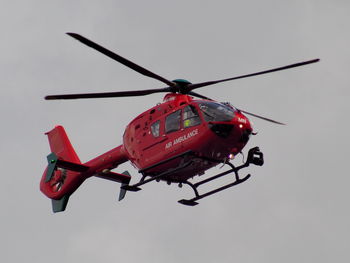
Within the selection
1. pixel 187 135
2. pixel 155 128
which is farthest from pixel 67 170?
pixel 187 135

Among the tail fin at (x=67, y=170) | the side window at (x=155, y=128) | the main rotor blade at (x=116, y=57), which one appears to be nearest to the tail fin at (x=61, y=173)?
the tail fin at (x=67, y=170)

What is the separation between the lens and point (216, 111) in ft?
86.6

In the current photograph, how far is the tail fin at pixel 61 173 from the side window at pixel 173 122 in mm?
5997

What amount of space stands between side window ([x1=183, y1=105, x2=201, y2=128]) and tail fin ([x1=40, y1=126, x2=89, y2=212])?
22.8ft

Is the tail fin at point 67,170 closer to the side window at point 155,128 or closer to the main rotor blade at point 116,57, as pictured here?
the side window at point 155,128

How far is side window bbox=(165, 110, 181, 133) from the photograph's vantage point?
89.4ft

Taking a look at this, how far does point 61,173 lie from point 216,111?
10565 millimetres

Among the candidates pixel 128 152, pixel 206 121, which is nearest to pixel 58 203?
pixel 128 152

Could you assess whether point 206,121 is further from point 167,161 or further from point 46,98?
point 46,98

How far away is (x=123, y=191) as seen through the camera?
30734mm

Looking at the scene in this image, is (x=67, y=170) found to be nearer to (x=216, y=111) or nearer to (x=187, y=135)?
(x=187, y=135)

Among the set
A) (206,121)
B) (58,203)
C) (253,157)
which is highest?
(206,121)

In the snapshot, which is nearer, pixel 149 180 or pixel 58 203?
pixel 149 180

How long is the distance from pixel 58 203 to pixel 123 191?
473 centimetres
